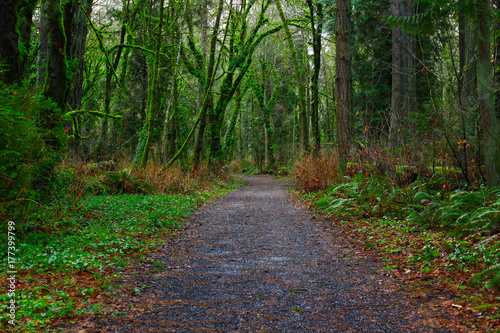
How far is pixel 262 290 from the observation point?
379 centimetres

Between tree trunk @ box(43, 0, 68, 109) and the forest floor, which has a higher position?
tree trunk @ box(43, 0, 68, 109)

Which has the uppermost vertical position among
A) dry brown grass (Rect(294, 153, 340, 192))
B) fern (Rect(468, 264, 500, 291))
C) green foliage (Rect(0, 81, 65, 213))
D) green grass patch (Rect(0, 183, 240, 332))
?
green foliage (Rect(0, 81, 65, 213))

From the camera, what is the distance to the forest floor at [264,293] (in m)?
2.95

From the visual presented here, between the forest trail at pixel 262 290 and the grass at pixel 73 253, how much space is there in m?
0.33

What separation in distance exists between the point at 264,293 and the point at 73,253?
259cm

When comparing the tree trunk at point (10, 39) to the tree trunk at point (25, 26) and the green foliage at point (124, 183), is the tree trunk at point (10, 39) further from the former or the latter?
the green foliage at point (124, 183)

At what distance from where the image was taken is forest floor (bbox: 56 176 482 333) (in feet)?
9.68

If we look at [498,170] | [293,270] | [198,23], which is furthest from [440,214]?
[198,23]

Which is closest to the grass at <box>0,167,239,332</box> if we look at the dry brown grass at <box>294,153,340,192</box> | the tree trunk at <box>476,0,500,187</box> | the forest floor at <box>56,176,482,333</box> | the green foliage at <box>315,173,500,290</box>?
the forest floor at <box>56,176,482,333</box>

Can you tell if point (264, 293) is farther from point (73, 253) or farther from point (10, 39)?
point (10, 39)

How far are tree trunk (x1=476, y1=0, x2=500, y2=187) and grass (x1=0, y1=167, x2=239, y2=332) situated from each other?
608 centimetres

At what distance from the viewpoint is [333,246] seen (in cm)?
580

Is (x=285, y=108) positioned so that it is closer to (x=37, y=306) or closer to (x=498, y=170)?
(x=498, y=170)

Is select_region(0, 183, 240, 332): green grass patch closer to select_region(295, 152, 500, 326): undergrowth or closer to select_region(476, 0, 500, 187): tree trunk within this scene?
select_region(295, 152, 500, 326): undergrowth
